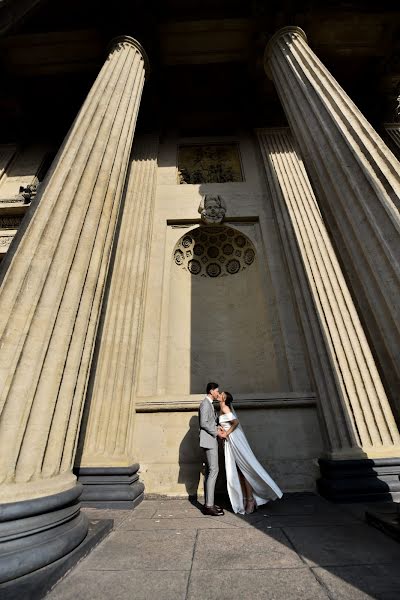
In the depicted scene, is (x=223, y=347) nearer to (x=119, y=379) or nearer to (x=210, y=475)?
(x=119, y=379)

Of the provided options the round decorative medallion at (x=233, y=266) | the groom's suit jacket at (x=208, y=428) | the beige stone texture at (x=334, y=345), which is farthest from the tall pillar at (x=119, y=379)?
the beige stone texture at (x=334, y=345)

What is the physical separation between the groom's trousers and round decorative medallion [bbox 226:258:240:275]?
4.65 metres

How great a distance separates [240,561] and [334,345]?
11.5 feet

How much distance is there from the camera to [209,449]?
3.54 meters

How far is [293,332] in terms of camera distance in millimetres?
5727

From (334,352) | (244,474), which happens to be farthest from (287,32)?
(244,474)

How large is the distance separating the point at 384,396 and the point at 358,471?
1161 millimetres

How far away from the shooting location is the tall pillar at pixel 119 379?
3857 millimetres

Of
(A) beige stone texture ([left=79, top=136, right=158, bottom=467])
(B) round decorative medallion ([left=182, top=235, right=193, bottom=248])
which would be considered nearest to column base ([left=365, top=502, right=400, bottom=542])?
(A) beige stone texture ([left=79, top=136, right=158, bottom=467])

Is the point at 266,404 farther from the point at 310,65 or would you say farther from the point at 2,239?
the point at 2,239

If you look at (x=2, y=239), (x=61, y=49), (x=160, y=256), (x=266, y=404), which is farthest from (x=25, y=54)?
(x=266, y=404)

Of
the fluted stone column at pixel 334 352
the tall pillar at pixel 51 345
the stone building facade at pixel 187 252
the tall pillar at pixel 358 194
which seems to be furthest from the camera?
the fluted stone column at pixel 334 352

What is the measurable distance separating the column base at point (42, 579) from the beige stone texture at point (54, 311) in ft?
1.33

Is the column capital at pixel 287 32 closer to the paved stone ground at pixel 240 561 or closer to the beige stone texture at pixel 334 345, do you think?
the beige stone texture at pixel 334 345
